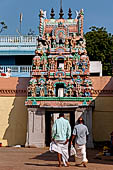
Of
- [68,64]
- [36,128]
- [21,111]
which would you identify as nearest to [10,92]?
[21,111]

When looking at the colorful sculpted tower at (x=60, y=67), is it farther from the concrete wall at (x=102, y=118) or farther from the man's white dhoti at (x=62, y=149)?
the man's white dhoti at (x=62, y=149)

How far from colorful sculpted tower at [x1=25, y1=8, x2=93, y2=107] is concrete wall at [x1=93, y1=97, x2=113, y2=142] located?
1.41m

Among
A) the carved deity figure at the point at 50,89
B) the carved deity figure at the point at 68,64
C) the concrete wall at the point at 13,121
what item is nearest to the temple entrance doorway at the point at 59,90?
the carved deity figure at the point at 50,89

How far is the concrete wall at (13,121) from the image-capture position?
18.6 metres

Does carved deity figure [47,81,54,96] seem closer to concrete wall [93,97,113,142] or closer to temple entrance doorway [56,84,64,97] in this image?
temple entrance doorway [56,84,64,97]

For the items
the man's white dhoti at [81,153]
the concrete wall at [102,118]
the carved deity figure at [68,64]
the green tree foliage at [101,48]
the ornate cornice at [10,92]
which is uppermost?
the green tree foliage at [101,48]

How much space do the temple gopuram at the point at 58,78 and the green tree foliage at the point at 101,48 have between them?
482 inches

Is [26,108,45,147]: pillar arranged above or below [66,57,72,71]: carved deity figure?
below

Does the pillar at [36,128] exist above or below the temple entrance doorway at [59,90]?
below

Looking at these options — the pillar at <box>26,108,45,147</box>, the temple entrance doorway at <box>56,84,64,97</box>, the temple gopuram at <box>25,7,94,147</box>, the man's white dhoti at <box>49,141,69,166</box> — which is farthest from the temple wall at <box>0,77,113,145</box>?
the man's white dhoti at <box>49,141,69,166</box>

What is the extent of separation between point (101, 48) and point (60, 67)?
1435 centimetres

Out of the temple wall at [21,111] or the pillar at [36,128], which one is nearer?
the pillar at [36,128]

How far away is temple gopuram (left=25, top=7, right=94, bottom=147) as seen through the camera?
17.4 meters

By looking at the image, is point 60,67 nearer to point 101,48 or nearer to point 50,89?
point 50,89
